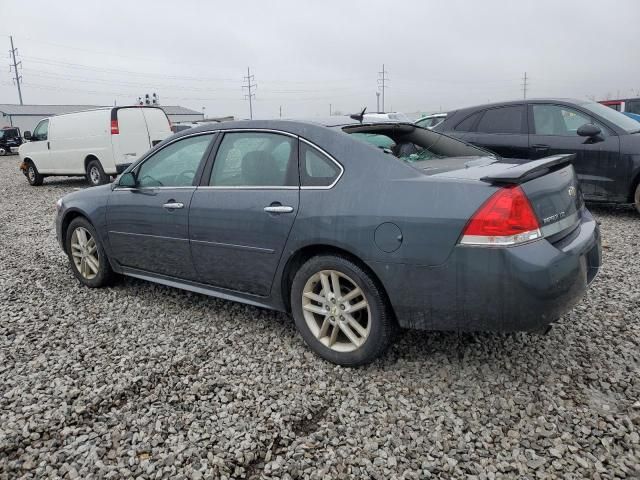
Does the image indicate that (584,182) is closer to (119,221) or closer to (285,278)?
(285,278)

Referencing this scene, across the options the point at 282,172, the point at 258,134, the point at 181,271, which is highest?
the point at 258,134

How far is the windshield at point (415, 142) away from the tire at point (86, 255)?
105 inches

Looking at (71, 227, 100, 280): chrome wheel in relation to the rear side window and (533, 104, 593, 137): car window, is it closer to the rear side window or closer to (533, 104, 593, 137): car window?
(533, 104, 593, 137): car window

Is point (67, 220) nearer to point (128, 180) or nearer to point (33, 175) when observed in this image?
point (128, 180)

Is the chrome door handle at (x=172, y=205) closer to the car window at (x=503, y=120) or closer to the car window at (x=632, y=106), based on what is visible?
the car window at (x=503, y=120)

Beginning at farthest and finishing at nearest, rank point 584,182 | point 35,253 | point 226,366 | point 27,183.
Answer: point 27,183
point 584,182
point 35,253
point 226,366

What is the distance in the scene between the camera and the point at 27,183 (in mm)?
15586

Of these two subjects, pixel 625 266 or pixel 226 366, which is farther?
pixel 625 266

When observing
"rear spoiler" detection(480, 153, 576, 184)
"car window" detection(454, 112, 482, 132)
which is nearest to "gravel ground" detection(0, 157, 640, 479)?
"rear spoiler" detection(480, 153, 576, 184)

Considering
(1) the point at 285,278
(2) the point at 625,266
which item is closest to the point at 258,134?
(1) the point at 285,278

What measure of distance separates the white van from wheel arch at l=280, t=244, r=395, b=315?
9.70 m

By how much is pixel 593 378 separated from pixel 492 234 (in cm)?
116

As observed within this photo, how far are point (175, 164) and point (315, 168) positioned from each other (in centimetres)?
141

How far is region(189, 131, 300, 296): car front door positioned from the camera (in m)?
3.18
